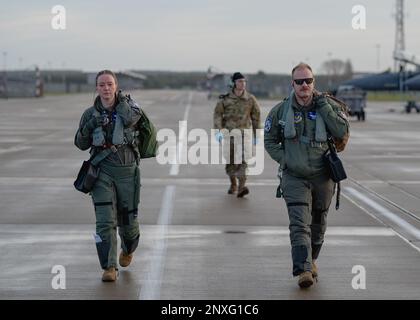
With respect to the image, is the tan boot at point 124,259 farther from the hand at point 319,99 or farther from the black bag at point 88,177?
the hand at point 319,99

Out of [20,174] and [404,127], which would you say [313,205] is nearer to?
[20,174]

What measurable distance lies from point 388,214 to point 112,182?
515 cm

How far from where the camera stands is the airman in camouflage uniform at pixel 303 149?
7324 millimetres

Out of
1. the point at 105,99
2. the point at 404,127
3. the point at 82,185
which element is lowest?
the point at 404,127

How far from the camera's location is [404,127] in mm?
35469

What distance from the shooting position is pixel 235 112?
12844 millimetres

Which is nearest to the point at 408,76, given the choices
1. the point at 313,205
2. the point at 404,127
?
the point at 404,127

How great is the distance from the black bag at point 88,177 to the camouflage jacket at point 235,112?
17.9 feet

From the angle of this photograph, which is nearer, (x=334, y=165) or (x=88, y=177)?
(x=334, y=165)

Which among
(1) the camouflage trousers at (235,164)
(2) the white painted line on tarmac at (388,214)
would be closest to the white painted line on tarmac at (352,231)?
(2) the white painted line on tarmac at (388,214)

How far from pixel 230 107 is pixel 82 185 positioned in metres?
5.54

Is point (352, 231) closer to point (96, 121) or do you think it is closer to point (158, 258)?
point (158, 258)

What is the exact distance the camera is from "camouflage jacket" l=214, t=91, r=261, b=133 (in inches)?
505

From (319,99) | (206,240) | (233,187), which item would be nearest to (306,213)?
Result: (319,99)
